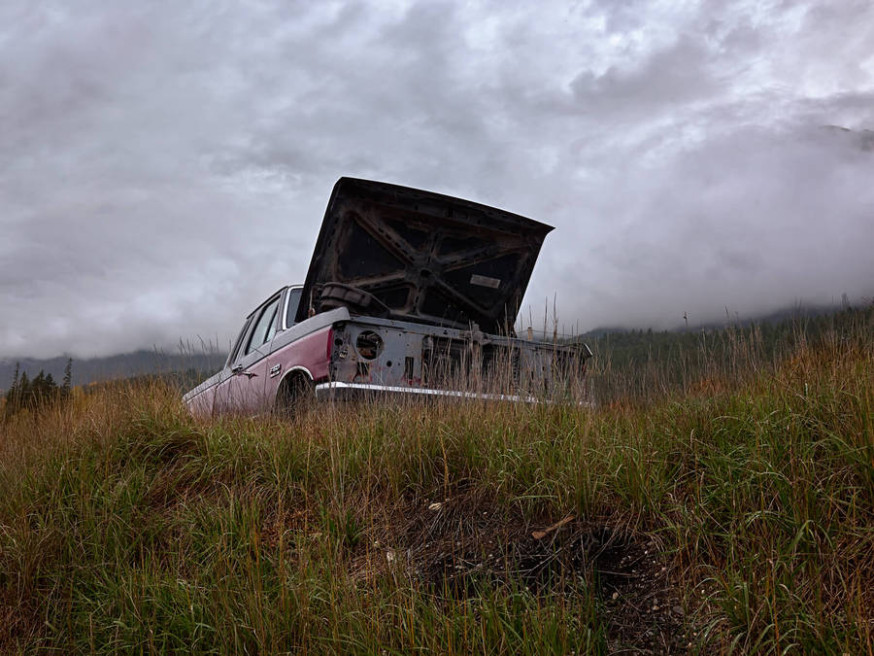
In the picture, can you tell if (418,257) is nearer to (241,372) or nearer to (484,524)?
(241,372)

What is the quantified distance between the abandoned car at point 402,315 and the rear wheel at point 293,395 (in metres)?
0.02

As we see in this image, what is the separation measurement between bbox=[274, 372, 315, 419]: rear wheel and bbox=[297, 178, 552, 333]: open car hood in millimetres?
678

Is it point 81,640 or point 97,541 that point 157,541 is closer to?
point 97,541

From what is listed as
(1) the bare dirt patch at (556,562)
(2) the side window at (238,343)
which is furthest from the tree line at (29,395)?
(1) the bare dirt patch at (556,562)

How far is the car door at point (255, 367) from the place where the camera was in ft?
21.2

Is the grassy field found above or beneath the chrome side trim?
beneath

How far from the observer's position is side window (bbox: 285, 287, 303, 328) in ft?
22.9

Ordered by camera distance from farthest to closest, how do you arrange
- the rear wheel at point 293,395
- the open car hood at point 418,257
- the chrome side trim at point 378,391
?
the open car hood at point 418,257 < the rear wheel at point 293,395 < the chrome side trim at point 378,391

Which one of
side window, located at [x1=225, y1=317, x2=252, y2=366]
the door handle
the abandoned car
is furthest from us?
A: side window, located at [x1=225, y1=317, x2=252, y2=366]

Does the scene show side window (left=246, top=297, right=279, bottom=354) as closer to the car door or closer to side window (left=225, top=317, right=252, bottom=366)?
the car door

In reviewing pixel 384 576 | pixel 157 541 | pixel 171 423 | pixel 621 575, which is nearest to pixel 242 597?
pixel 384 576

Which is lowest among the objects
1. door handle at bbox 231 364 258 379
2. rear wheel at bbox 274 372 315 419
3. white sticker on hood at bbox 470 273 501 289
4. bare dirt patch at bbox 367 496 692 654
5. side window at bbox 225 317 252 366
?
bare dirt patch at bbox 367 496 692 654

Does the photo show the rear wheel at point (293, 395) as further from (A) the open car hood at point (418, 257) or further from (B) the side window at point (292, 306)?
(B) the side window at point (292, 306)

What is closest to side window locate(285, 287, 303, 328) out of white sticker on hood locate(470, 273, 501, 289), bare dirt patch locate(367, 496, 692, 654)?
white sticker on hood locate(470, 273, 501, 289)
